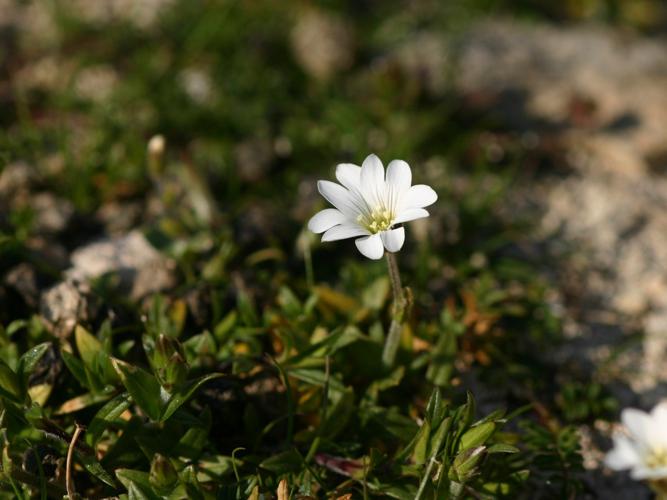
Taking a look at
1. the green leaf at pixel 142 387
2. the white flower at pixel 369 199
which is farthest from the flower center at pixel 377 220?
the green leaf at pixel 142 387

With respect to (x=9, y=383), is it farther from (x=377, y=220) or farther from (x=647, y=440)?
(x=647, y=440)

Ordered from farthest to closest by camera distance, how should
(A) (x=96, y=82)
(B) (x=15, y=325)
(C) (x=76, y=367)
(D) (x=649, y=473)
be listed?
1. (A) (x=96, y=82)
2. (B) (x=15, y=325)
3. (C) (x=76, y=367)
4. (D) (x=649, y=473)

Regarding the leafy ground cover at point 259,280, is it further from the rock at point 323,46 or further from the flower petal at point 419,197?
the flower petal at point 419,197

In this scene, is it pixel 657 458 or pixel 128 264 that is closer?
pixel 657 458

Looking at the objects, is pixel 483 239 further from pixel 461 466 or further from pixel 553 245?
pixel 461 466

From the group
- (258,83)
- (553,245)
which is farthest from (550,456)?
(258,83)

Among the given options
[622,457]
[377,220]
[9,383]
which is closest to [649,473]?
[622,457]
